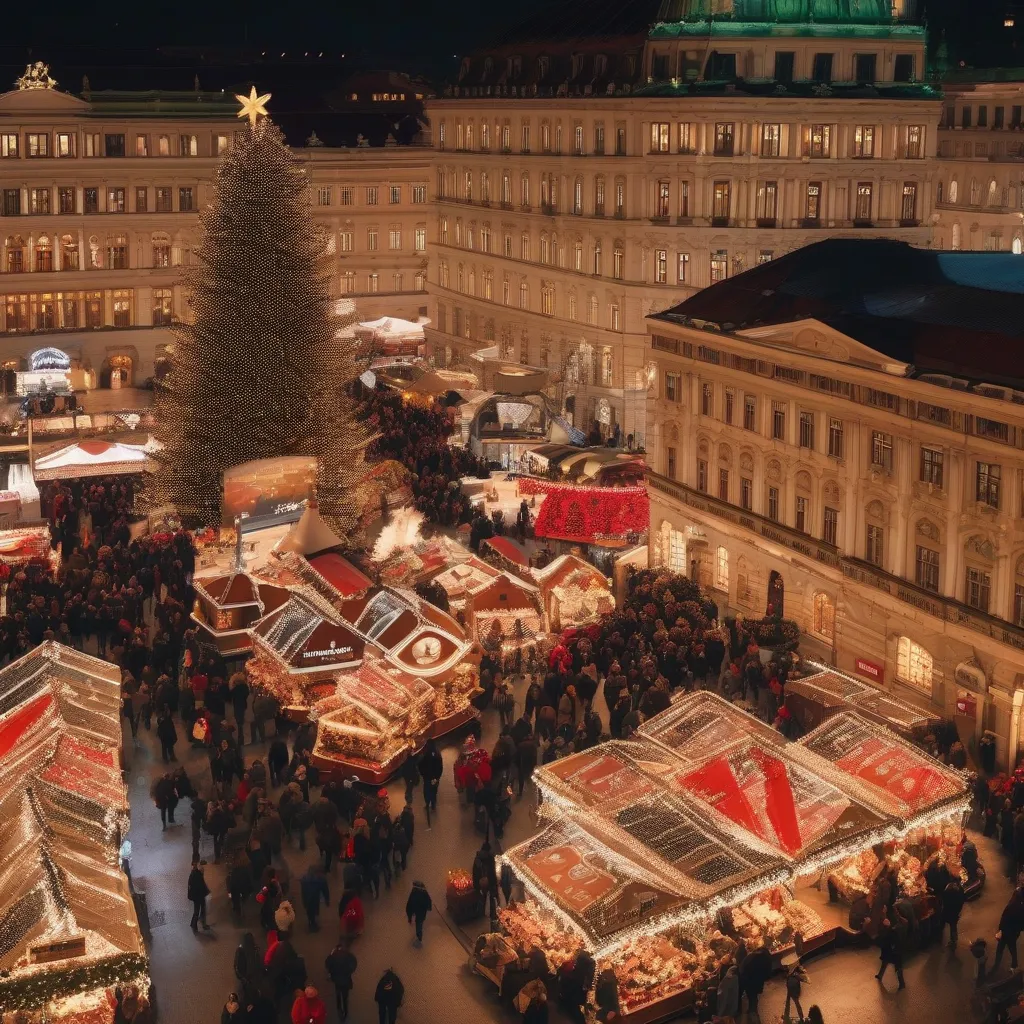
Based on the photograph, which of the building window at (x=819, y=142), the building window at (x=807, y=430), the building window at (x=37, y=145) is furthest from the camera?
the building window at (x=37, y=145)

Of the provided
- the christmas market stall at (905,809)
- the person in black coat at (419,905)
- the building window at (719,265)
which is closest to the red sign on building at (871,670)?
the christmas market stall at (905,809)

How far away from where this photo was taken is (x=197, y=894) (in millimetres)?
28531

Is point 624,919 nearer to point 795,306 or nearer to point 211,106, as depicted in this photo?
point 795,306

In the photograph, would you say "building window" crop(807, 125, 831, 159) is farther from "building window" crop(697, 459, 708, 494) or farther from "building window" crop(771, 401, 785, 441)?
"building window" crop(771, 401, 785, 441)

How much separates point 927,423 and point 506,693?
961cm

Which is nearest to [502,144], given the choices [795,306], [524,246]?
[524,246]

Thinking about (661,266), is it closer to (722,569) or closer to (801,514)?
(722,569)

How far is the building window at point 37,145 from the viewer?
265 ft

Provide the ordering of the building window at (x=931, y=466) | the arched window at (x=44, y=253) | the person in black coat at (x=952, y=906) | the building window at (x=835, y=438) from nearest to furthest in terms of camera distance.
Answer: the person in black coat at (x=952, y=906) < the building window at (x=931, y=466) < the building window at (x=835, y=438) < the arched window at (x=44, y=253)

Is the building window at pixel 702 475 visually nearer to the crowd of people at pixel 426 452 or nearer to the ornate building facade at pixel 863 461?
the ornate building facade at pixel 863 461

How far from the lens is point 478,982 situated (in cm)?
2716

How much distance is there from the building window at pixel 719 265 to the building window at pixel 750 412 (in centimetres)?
2206

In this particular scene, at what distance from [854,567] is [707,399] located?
25.9 ft

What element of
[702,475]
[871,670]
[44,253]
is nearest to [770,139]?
[702,475]
